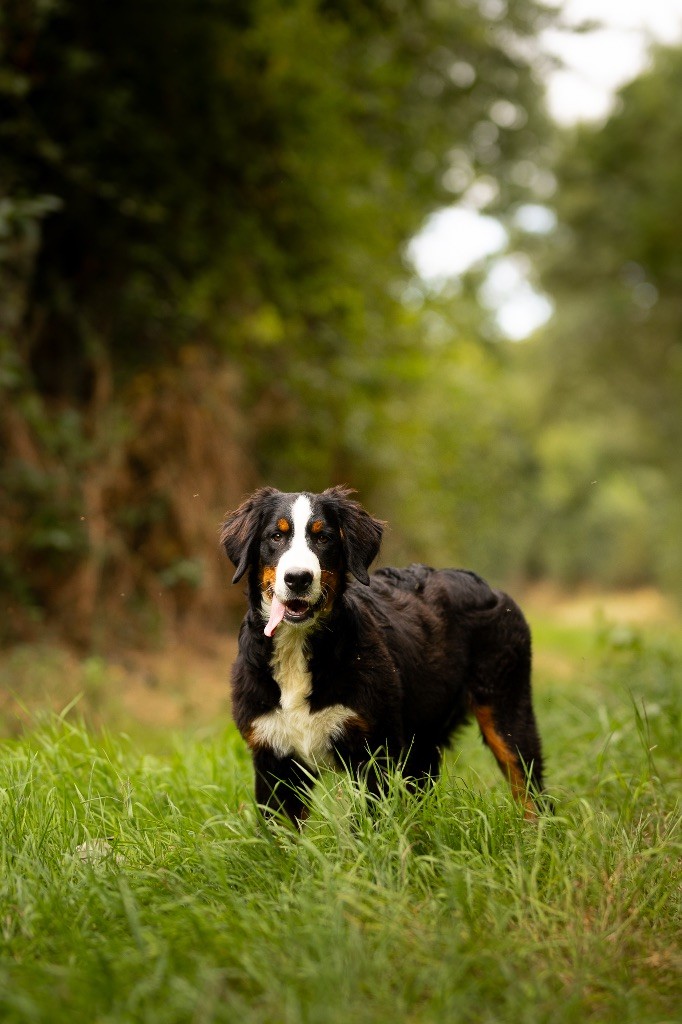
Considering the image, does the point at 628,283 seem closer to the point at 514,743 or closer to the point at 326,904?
the point at 514,743

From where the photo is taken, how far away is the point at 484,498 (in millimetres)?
16094

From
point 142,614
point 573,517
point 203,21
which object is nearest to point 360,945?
point 142,614

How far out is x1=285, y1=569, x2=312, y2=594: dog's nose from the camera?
10.5 feet

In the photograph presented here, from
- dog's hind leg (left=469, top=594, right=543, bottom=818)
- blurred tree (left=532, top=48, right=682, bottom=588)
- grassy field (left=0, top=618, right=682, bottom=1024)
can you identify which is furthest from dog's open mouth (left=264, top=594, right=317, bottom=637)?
blurred tree (left=532, top=48, right=682, bottom=588)

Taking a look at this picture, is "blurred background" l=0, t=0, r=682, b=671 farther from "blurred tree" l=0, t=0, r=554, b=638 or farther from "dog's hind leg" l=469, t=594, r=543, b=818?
"dog's hind leg" l=469, t=594, r=543, b=818

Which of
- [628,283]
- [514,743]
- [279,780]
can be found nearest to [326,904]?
[279,780]

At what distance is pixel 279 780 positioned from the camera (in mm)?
3271

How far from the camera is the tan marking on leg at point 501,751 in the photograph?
12.6 ft

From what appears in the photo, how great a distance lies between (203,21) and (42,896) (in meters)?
6.80

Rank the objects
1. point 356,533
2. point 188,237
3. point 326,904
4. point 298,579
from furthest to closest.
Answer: point 188,237 → point 356,533 → point 298,579 → point 326,904

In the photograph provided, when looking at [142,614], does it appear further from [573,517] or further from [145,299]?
[573,517]

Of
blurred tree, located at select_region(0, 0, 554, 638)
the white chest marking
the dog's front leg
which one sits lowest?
the dog's front leg

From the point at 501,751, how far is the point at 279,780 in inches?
44.1

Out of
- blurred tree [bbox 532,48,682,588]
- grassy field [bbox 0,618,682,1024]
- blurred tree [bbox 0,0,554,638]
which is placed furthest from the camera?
blurred tree [bbox 532,48,682,588]
